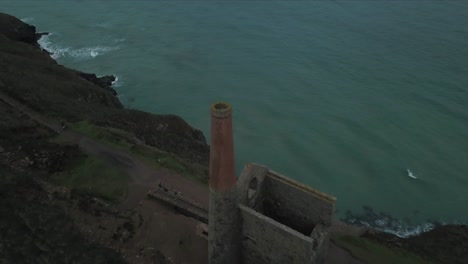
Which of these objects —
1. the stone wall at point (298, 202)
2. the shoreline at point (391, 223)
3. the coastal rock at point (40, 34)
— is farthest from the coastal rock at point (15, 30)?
the stone wall at point (298, 202)

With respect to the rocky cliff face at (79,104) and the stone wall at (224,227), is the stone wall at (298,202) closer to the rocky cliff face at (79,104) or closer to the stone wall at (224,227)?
the stone wall at (224,227)

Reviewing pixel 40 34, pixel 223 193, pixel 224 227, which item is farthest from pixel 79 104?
pixel 40 34

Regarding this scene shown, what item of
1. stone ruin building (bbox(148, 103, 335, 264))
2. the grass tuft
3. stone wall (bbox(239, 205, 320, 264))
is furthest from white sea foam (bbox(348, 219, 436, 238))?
the grass tuft

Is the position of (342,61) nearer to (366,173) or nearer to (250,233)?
(366,173)

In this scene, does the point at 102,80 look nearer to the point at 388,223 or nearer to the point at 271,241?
the point at 388,223

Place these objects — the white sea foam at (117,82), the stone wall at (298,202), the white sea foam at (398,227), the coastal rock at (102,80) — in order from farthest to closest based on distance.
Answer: the white sea foam at (117,82) < the coastal rock at (102,80) < the white sea foam at (398,227) < the stone wall at (298,202)

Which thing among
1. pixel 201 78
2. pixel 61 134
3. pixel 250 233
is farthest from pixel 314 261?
pixel 201 78
